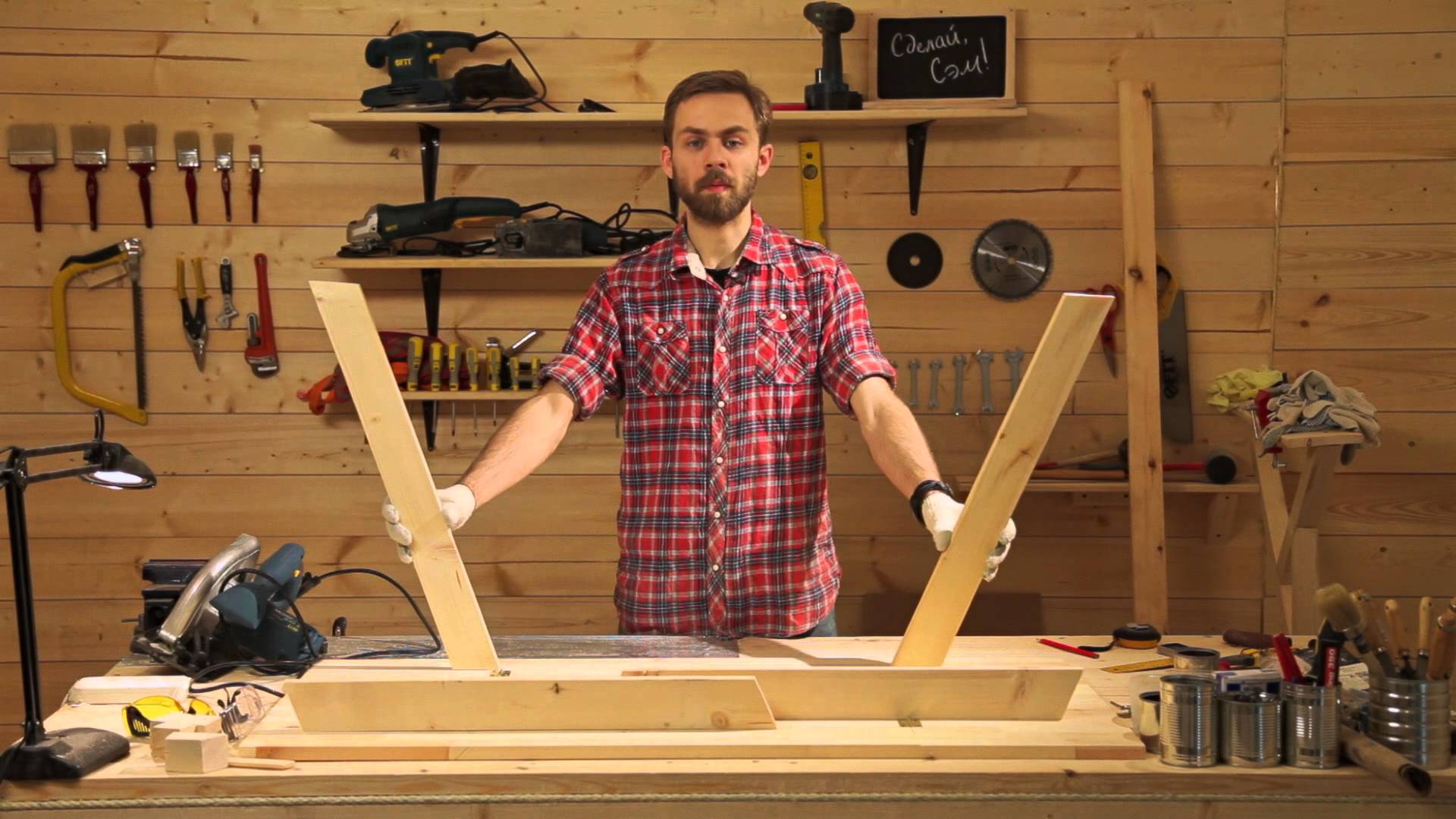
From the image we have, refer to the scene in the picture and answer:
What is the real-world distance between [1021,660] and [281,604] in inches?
41.6


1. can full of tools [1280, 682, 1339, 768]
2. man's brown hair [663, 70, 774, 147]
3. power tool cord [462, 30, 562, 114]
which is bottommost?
can full of tools [1280, 682, 1339, 768]

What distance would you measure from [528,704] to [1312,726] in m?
0.87

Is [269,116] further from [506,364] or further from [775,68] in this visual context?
[775,68]

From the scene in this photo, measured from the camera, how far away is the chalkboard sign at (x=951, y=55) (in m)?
3.20

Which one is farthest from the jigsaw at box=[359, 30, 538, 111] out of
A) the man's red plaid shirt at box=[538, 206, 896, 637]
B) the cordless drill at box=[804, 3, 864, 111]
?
the man's red plaid shirt at box=[538, 206, 896, 637]

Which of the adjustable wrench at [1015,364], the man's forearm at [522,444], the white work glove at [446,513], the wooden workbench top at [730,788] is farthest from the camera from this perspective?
the adjustable wrench at [1015,364]

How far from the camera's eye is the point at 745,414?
2162mm

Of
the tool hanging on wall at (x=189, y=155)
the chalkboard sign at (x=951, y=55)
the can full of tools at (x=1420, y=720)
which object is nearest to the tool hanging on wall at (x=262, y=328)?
the tool hanging on wall at (x=189, y=155)

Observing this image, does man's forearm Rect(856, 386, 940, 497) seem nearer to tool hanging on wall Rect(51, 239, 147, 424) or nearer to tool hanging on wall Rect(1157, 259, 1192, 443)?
tool hanging on wall Rect(1157, 259, 1192, 443)

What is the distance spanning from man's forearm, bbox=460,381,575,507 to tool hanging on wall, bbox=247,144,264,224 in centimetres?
150

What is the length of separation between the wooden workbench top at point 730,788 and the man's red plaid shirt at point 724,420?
2.38 ft

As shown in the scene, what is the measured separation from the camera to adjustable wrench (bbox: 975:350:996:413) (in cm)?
331

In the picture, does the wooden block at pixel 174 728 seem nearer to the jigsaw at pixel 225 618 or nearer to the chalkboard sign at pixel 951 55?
the jigsaw at pixel 225 618

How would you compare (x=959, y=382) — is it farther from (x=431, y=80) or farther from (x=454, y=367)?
(x=431, y=80)
